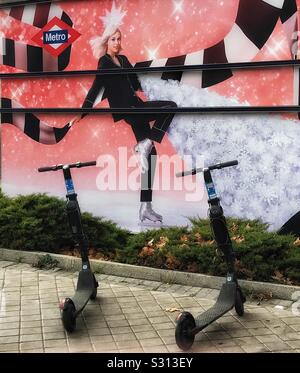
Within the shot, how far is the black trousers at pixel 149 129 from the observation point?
789 cm

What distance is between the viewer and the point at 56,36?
28.4ft

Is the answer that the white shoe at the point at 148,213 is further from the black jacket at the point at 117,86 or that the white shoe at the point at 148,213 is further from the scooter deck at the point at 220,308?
the scooter deck at the point at 220,308

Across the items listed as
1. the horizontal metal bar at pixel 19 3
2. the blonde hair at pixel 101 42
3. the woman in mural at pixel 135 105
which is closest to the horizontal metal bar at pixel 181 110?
the woman in mural at pixel 135 105

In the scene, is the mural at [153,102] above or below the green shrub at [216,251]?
above

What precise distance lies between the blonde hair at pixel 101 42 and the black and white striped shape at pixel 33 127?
128 centimetres

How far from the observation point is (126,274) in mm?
6621

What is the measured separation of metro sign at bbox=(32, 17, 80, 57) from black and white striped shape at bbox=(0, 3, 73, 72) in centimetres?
6

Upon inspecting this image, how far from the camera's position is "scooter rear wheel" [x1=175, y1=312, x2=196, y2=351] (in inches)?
173

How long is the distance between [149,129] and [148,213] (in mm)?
1300

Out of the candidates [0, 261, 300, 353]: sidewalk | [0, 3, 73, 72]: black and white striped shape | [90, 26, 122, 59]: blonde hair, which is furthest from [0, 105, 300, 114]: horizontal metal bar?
[0, 261, 300, 353]: sidewalk

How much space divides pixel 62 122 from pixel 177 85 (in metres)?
2.12

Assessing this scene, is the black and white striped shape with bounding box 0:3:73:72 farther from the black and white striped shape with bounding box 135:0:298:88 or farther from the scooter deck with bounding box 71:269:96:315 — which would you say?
the scooter deck with bounding box 71:269:96:315

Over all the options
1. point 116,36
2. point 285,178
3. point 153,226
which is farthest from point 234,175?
point 116,36
